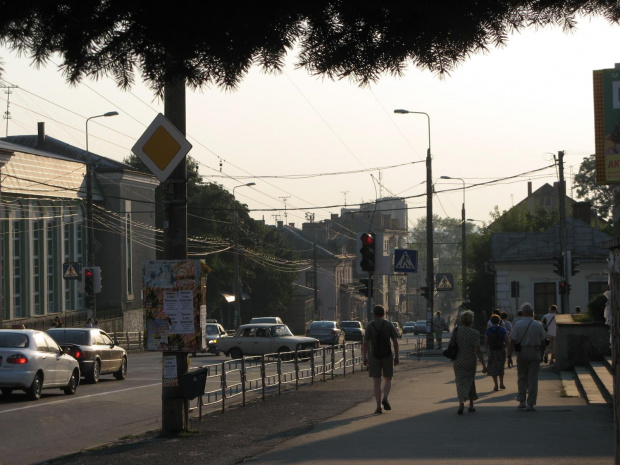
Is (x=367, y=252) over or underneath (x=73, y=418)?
over

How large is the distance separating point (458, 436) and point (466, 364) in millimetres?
3237

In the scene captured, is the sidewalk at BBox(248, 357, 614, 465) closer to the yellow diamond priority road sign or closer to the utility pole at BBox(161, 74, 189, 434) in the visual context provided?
the utility pole at BBox(161, 74, 189, 434)

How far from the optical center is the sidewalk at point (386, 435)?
10562mm

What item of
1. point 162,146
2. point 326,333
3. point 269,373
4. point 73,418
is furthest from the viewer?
point 326,333

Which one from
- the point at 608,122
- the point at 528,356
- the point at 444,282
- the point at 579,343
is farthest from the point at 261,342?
the point at 528,356

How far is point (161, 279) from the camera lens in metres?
12.3

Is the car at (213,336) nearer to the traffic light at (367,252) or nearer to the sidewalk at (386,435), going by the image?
the traffic light at (367,252)

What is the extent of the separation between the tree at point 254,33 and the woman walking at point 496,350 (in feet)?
49.1

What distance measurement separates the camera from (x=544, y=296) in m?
51.2

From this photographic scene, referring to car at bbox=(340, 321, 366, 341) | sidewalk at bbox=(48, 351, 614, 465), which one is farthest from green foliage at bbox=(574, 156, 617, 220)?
sidewalk at bbox=(48, 351, 614, 465)

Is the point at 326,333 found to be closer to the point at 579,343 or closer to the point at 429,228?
the point at 429,228

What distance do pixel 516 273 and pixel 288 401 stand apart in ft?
117

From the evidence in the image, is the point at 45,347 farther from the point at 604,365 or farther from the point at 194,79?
the point at 194,79

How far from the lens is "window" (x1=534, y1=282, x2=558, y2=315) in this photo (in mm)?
51031
